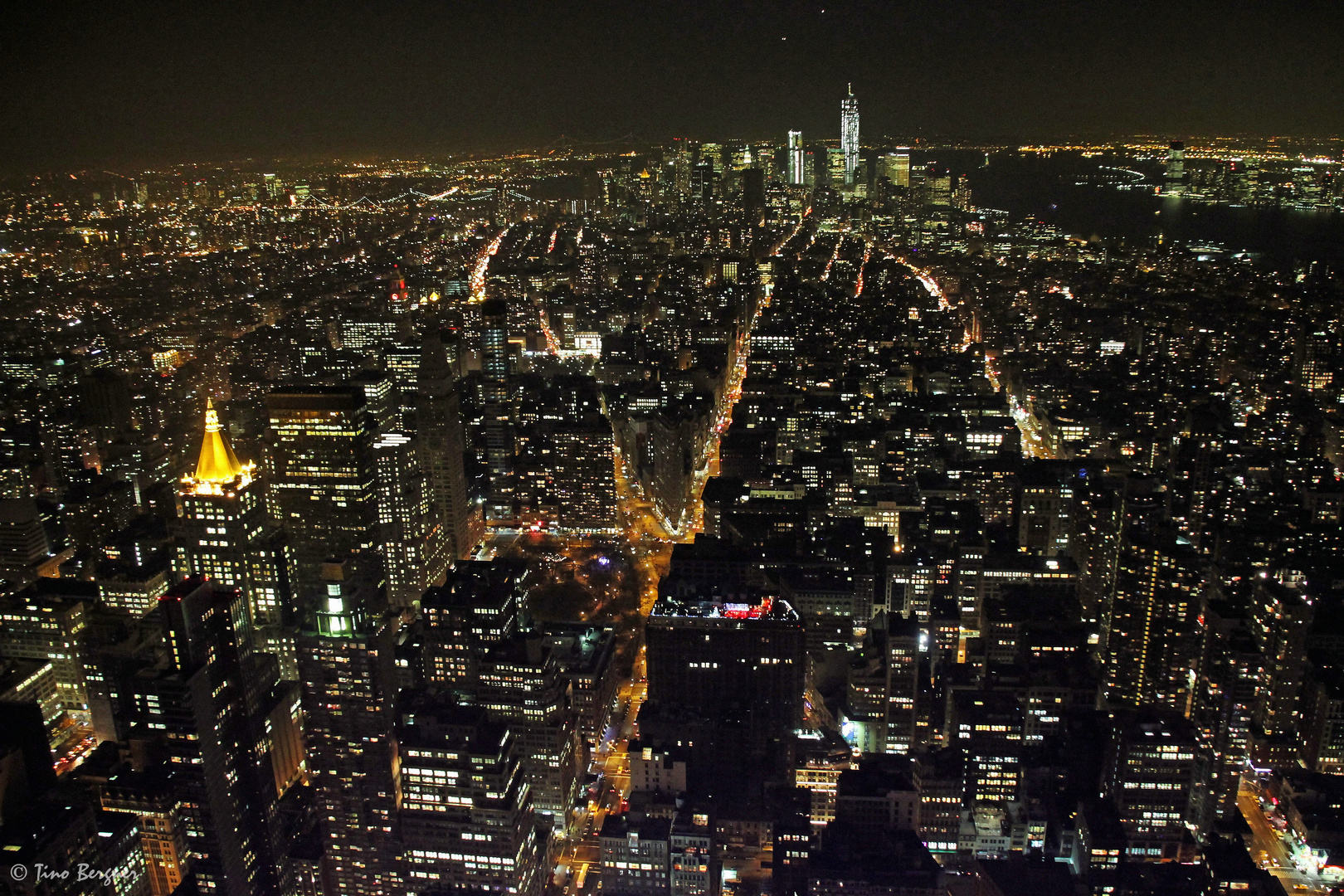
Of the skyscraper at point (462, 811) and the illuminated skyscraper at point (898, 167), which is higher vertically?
the illuminated skyscraper at point (898, 167)

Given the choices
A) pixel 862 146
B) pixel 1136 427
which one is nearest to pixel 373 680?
pixel 1136 427

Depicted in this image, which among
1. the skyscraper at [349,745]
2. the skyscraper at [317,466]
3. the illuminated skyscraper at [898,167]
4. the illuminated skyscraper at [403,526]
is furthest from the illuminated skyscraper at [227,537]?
the illuminated skyscraper at [898,167]

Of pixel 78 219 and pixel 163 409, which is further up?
pixel 78 219

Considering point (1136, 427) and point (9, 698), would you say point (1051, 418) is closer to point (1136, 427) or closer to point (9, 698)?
point (1136, 427)

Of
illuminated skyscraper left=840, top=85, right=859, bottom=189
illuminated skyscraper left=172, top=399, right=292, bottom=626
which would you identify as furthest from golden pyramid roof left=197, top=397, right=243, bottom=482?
illuminated skyscraper left=840, top=85, right=859, bottom=189

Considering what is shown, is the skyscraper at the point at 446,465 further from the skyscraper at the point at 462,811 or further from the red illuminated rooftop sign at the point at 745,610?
the skyscraper at the point at 462,811

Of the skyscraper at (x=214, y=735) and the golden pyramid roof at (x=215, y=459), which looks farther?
the golden pyramid roof at (x=215, y=459)
